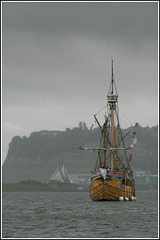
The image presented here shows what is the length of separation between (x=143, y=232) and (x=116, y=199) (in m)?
63.0

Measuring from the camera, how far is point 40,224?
68.8 meters

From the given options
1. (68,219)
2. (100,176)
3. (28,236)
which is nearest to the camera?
(28,236)

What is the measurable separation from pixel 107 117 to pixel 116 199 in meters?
24.6

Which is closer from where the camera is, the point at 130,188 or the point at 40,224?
the point at 40,224

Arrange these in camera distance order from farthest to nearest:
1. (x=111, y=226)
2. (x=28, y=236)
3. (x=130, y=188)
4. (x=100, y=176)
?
(x=130, y=188) < (x=100, y=176) < (x=111, y=226) < (x=28, y=236)

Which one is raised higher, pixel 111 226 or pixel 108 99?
pixel 108 99

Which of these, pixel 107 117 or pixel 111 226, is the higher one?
pixel 107 117

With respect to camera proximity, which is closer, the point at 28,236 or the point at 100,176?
the point at 28,236

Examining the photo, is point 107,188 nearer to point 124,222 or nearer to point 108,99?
point 108,99

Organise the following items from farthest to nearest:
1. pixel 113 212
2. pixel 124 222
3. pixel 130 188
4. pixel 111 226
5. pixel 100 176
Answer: pixel 130 188 → pixel 100 176 → pixel 113 212 → pixel 124 222 → pixel 111 226

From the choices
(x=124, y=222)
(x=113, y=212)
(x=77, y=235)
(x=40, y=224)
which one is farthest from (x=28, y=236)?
(x=113, y=212)

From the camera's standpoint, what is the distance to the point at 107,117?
13838cm

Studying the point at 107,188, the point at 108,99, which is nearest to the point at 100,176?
the point at 107,188

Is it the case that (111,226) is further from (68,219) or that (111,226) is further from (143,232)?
(68,219)
